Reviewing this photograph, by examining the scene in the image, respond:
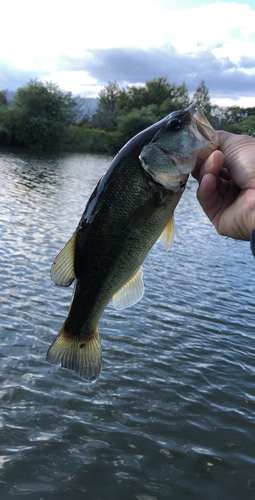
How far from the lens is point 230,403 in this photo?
5688 millimetres

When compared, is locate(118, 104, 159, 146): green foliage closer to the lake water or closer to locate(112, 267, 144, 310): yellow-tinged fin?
the lake water

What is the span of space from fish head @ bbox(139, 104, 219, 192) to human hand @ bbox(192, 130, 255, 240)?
249 mm

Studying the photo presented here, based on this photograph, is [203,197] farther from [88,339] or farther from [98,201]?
[88,339]

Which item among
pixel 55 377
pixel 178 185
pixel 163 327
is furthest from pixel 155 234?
pixel 163 327

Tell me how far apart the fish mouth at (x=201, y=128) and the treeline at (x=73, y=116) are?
40.7 meters

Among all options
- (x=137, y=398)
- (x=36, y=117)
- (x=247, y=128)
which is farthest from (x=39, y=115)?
(x=137, y=398)

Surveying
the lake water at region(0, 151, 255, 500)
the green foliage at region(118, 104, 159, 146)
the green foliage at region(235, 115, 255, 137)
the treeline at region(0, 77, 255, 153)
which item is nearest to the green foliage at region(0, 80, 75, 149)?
the treeline at region(0, 77, 255, 153)

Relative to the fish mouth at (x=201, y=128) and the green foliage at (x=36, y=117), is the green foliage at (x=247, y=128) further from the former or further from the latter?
the green foliage at (x=36, y=117)

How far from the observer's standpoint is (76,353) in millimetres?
2547

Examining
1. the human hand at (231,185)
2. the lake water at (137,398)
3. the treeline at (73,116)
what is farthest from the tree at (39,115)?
the human hand at (231,185)

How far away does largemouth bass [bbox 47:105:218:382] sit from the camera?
223 centimetres

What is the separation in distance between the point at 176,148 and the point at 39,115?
219 ft

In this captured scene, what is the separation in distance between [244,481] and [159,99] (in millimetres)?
104898

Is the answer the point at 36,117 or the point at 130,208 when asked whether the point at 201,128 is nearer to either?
the point at 130,208
